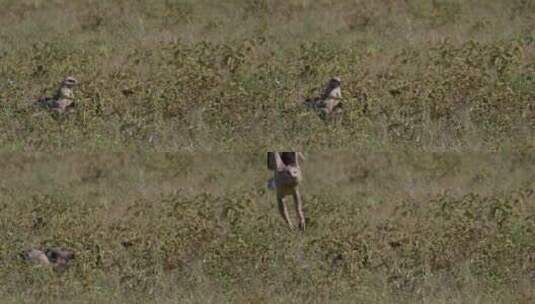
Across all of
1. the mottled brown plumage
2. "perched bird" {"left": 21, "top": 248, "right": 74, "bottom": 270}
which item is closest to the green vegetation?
"perched bird" {"left": 21, "top": 248, "right": 74, "bottom": 270}

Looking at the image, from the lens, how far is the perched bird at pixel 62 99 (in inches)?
793

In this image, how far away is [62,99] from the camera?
20.2 m

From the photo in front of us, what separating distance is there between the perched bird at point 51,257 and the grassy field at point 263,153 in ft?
0.64

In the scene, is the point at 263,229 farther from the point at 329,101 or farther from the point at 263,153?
the point at 329,101

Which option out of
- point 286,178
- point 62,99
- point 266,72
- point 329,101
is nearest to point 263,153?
point 329,101

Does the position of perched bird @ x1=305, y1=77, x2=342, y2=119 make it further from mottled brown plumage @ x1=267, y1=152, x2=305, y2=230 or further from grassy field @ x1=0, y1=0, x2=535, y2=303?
mottled brown plumage @ x1=267, y1=152, x2=305, y2=230

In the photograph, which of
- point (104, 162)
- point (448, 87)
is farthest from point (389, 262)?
point (104, 162)

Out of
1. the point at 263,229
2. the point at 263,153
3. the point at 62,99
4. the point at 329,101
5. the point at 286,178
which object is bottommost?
the point at 263,229

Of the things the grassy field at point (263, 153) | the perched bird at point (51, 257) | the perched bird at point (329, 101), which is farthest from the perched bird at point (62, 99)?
the perched bird at point (329, 101)

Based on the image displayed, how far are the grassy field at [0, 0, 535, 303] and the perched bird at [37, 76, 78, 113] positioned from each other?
0.48ft

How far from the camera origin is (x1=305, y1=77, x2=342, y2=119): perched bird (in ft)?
64.6

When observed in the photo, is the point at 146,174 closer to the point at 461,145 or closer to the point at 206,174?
the point at 206,174

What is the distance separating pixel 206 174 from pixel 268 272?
297cm

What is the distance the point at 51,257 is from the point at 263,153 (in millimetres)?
2810
